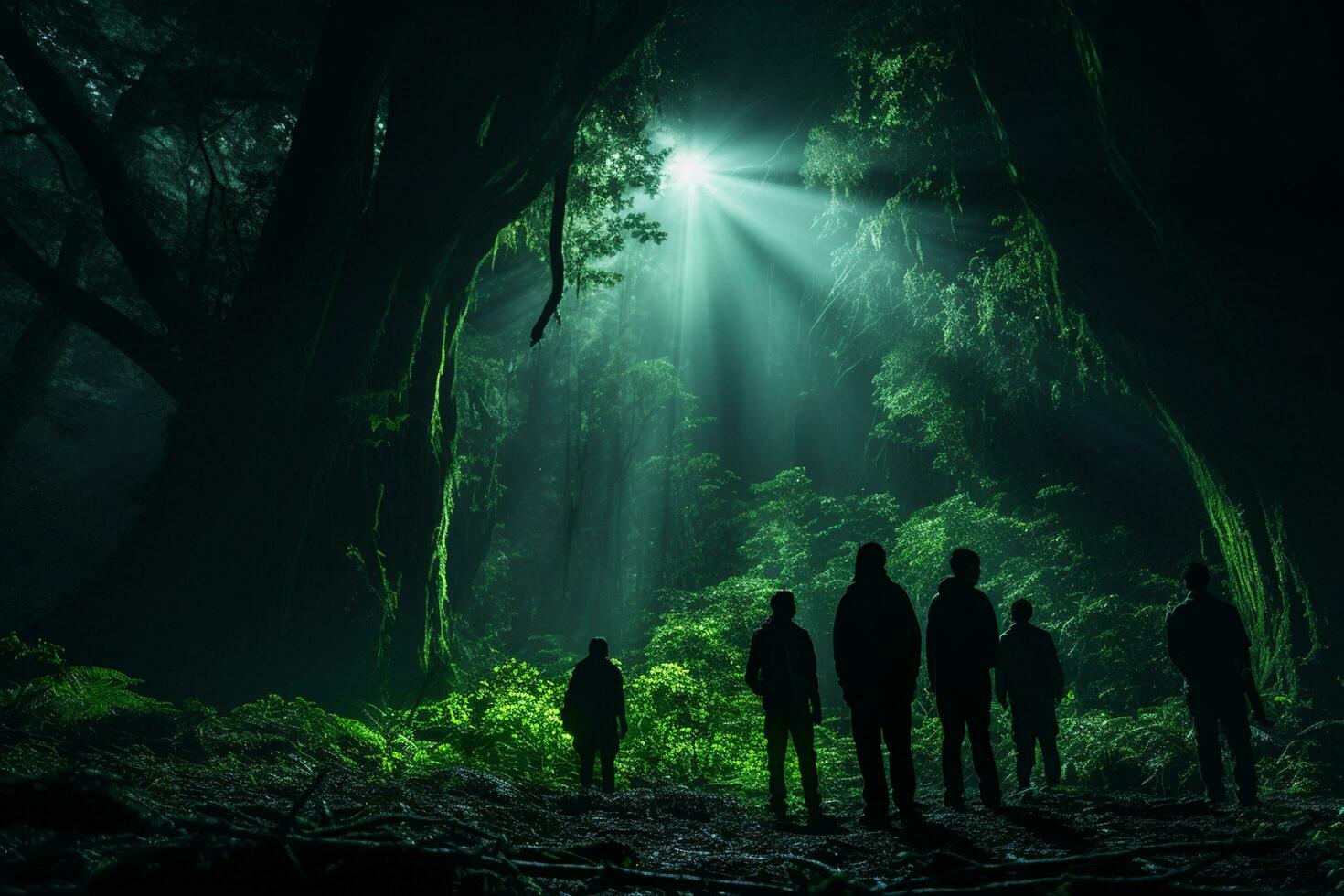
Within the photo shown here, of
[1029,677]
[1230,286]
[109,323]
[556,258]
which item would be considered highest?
[556,258]

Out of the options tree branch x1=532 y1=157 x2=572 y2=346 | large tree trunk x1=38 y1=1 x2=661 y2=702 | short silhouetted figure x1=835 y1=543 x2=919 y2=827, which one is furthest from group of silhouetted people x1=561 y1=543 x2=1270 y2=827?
large tree trunk x1=38 y1=1 x2=661 y2=702

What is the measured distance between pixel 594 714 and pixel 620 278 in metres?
11.2

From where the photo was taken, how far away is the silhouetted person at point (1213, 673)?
6.33 m

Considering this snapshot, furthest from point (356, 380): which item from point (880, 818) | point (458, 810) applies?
point (880, 818)

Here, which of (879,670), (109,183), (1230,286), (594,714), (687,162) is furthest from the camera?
(687,162)

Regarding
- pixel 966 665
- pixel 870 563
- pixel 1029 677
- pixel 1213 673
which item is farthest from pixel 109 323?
pixel 1213 673

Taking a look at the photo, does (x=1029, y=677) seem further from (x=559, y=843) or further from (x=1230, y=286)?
(x=559, y=843)

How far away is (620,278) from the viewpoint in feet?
57.1

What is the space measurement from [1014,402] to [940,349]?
2.73 m

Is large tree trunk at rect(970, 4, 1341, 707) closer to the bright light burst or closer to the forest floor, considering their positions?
the forest floor

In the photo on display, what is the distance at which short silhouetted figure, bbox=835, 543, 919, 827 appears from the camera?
5.45m

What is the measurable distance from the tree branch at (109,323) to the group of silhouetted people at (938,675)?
7.29 metres

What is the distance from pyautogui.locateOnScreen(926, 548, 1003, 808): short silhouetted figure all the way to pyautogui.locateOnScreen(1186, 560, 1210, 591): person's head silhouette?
1.89 metres

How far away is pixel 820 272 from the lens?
27.4 meters
